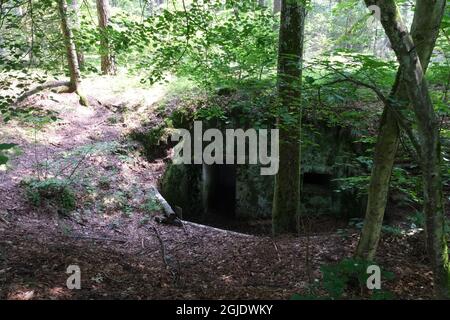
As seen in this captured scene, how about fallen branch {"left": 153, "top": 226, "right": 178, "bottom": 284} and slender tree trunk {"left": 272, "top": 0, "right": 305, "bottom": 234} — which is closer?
fallen branch {"left": 153, "top": 226, "right": 178, "bottom": 284}

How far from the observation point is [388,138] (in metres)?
3.72

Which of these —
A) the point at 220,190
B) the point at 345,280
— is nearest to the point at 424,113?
the point at 345,280

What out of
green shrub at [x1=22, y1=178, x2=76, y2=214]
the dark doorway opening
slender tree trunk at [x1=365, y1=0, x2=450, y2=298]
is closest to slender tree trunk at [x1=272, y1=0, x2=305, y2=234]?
slender tree trunk at [x1=365, y1=0, x2=450, y2=298]

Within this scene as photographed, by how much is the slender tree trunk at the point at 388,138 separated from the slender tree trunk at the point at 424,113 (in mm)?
146

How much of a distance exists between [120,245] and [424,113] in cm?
522

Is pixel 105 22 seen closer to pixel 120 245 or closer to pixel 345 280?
pixel 120 245

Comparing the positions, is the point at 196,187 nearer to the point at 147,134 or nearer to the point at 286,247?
the point at 147,134

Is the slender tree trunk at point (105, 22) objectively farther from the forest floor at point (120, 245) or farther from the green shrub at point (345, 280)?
the green shrub at point (345, 280)

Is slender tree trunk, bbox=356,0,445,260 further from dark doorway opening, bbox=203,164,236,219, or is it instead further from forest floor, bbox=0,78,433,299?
dark doorway opening, bbox=203,164,236,219

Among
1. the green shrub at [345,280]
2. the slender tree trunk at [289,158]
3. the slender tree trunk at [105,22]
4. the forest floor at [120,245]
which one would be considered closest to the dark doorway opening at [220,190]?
the forest floor at [120,245]

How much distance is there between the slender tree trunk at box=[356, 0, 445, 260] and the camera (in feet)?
10.9

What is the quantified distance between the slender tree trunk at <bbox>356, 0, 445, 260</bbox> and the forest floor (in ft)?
2.48
